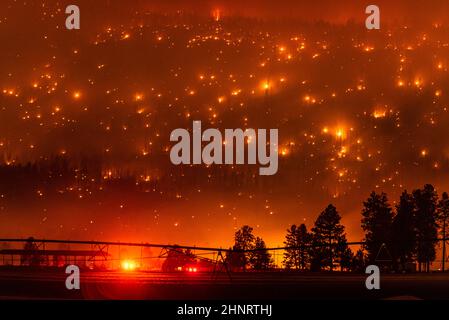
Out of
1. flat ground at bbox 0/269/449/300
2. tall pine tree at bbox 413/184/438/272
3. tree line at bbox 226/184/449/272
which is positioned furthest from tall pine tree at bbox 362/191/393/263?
flat ground at bbox 0/269/449/300

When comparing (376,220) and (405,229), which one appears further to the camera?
(376,220)

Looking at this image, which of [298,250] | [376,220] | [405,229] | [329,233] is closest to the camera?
[405,229]

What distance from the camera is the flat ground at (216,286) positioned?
1045 inches

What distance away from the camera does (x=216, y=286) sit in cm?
2794

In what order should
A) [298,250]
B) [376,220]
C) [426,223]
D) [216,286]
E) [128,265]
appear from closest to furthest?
[216,286]
[128,265]
[376,220]
[426,223]
[298,250]

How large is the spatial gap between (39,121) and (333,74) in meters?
84.4

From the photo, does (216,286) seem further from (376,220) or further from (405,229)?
(376,220)

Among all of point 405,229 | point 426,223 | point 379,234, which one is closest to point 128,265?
point 379,234

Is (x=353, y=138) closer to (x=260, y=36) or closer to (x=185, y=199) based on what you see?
(x=260, y=36)

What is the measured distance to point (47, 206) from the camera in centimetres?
13175

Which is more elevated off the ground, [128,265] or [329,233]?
[329,233]

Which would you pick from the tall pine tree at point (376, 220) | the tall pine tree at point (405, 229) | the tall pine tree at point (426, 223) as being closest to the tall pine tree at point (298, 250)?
the tall pine tree at point (376, 220)

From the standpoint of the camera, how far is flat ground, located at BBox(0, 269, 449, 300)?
26531 millimetres

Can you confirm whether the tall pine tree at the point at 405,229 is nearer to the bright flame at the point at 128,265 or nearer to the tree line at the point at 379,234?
the tree line at the point at 379,234
